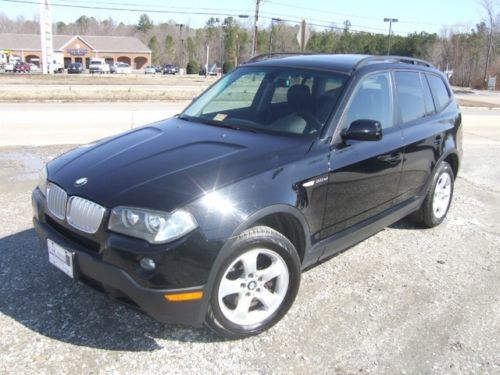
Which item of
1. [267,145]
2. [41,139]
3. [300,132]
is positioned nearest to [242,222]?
[267,145]

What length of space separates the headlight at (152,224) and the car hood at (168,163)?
46mm

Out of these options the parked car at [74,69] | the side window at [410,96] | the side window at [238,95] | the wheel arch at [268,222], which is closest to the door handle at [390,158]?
the side window at [410,96]

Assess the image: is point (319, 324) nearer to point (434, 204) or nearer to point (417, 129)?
point (417, 129)

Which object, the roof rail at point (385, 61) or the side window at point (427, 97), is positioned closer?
the roof rail at point (385, 61)

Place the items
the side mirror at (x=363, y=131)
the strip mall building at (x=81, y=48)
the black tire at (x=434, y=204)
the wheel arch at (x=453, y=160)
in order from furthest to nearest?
the strip mall building at (x=81, y=48) → the wheel arch at (x=453, y=160) → the black tire at (x=434, y=204) → the side mirror at (x=363, y=131)

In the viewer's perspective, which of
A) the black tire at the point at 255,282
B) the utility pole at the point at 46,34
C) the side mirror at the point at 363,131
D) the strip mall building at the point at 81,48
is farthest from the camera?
the strip mall building at the point at 81,48

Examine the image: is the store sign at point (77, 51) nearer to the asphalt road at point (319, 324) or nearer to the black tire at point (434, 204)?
the asphalt road at point (319, 324)

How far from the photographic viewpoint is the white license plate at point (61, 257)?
10.1 feet

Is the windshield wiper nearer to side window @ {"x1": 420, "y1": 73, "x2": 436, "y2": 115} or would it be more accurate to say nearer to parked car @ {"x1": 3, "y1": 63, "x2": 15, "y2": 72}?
side window @ {"x1": 420, "y1": 73, "x2": 436, "y2": 115}

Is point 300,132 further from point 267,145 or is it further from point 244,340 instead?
point 244,340

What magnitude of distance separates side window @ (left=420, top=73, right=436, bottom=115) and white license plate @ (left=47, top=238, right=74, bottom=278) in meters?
3.75

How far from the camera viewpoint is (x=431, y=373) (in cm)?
305

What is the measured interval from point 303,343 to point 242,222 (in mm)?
972

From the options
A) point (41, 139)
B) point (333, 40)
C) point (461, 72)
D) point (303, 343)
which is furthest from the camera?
point (333, 40)
